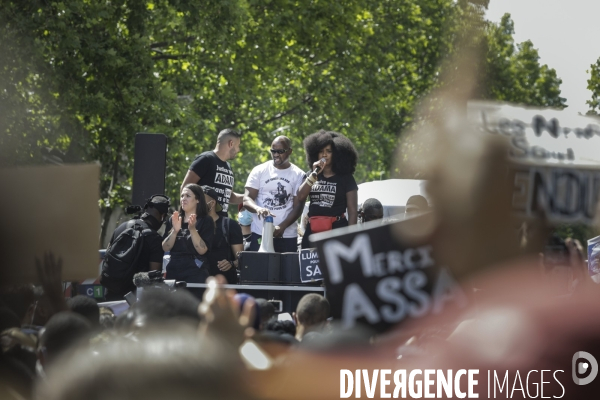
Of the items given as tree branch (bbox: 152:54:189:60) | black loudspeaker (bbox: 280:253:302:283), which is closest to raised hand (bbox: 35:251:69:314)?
black loudspeaker (bbox: 280:253:302:283)

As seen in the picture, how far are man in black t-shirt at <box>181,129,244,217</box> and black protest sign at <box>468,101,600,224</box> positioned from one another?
465 cm

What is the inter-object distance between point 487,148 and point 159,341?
1979 mm

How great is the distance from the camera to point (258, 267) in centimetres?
823

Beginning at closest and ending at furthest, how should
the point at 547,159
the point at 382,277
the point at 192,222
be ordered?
the point at 382,277
the point at 547,159
the point at 192,222

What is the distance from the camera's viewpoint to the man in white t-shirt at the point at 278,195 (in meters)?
9.11

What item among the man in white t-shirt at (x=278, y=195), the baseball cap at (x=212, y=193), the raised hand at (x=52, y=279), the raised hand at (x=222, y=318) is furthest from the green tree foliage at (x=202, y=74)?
the raised hand at (x=222, y=318)

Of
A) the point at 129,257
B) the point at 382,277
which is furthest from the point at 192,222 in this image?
the point at 382,277

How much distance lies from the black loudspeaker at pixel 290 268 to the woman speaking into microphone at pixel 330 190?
1.34ft

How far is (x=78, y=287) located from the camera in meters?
10.5

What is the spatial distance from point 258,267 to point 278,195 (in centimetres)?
119

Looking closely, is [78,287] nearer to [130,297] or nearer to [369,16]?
[130,297]

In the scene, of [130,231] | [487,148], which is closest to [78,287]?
[130,231]

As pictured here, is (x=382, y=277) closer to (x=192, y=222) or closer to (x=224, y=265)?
(x=192, y=222)

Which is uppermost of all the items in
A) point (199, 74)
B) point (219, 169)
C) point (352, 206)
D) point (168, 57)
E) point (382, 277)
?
Result: point (168, 57)
